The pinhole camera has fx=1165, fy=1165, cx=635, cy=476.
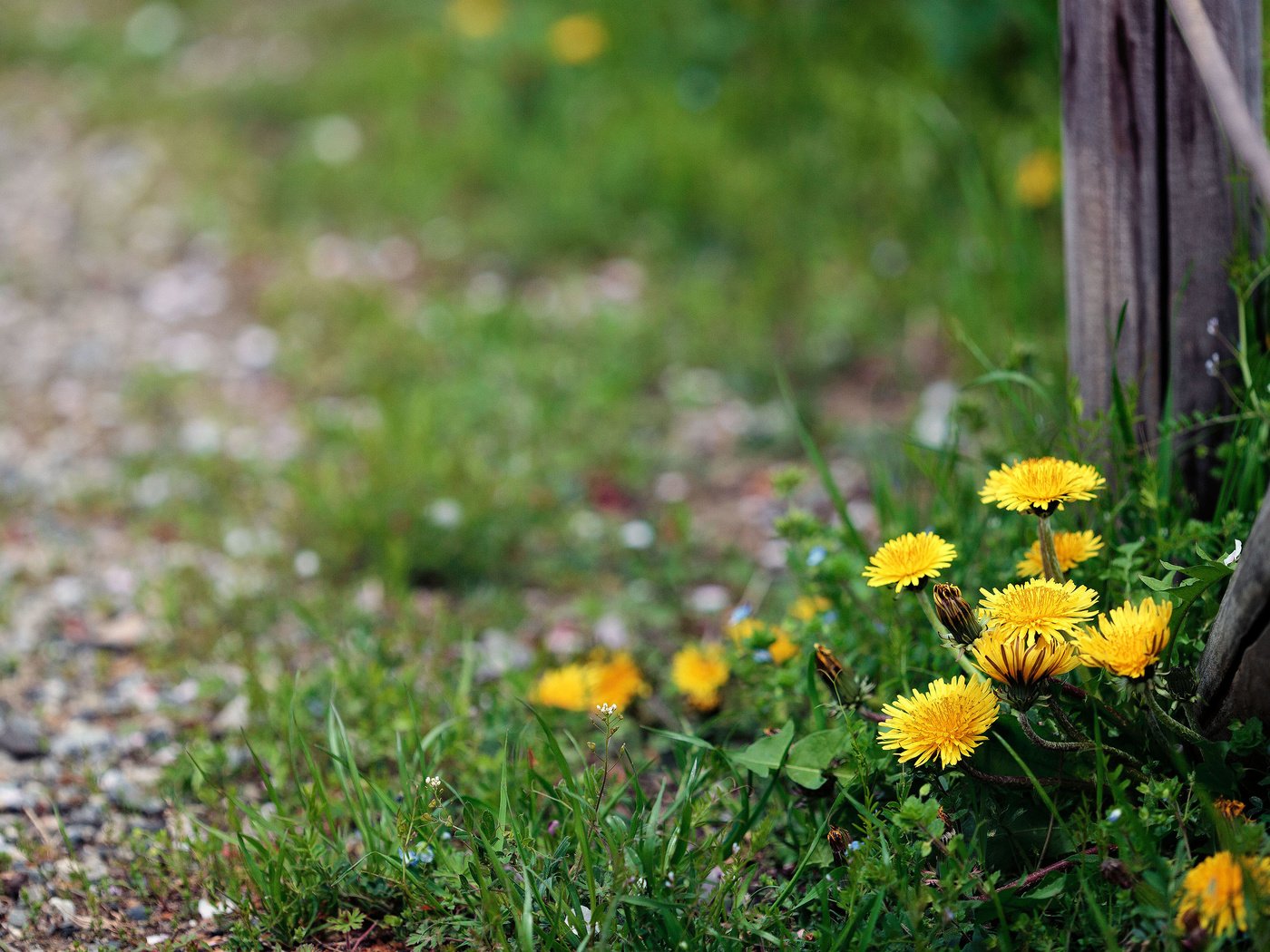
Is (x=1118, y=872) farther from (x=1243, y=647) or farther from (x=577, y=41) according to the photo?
(x=577, y=41)

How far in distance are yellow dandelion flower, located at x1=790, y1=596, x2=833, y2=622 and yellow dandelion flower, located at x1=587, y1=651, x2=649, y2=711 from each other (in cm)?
32

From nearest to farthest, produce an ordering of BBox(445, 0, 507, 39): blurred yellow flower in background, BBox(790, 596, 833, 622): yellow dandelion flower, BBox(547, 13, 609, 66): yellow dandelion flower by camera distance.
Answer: BBox(790, 596, 833, 622): yellow dandelion flower → BBox(547, 13, 609, 66): yellow dandelion flower → BBox(445, 0, 507, 39): blurred yellow flower in background

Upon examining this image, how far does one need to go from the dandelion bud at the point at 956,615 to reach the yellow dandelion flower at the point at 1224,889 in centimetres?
36

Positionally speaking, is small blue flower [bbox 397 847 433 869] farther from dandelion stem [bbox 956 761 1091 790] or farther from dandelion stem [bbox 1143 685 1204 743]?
dandelion stem [bbox 1143 685 1204 743]

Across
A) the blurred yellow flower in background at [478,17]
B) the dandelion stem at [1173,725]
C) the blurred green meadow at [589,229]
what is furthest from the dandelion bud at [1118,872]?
the blurred yellow flower in background at [478,17]

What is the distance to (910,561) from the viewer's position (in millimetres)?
1542

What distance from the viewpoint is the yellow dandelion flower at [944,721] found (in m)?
1.44

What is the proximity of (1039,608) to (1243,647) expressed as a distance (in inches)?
9.6

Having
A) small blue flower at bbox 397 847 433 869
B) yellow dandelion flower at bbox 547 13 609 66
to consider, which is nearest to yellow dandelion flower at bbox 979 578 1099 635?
small blue flower at bbox 397 847 433 869

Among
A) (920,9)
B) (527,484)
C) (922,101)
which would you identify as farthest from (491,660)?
(920,9)

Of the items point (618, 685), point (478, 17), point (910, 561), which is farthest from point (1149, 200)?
point (478, 17)

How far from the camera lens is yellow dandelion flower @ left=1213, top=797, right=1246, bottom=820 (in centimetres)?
139

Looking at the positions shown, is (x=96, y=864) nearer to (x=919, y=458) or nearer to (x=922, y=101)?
(x=919, y=458)

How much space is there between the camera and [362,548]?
113 inches
